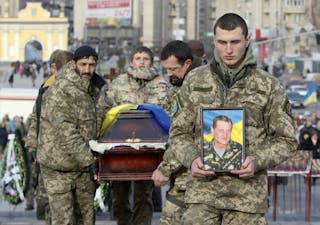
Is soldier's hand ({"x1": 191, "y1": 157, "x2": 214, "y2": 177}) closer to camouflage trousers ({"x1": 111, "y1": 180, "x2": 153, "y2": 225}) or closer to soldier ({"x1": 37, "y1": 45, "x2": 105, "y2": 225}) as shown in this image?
soldier ({"x1": 37, "y1": 45, "x2": 105, "y2": 225})

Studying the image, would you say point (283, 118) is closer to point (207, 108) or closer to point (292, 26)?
point (207, 108)

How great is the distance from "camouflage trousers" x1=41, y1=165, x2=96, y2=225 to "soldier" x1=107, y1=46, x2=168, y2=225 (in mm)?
1027

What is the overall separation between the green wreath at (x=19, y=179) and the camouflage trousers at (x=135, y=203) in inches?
146

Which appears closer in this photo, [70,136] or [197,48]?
[70,136]

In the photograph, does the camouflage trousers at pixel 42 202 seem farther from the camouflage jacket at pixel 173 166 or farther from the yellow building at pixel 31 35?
the yellow building at pixel 31 35

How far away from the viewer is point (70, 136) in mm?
9430

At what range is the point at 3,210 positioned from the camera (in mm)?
15266

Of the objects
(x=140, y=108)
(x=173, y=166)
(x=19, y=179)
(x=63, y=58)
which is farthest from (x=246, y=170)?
(x=19, y=179)

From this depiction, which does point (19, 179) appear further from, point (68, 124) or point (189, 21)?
point (189, 21)

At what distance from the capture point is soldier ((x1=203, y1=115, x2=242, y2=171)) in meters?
7.05

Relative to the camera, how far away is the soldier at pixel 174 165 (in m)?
8.59

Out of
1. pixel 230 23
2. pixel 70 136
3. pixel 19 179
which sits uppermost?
pixel 230 23

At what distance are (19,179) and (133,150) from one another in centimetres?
537

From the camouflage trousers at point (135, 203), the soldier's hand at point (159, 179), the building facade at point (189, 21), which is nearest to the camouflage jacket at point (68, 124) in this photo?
the soldier's hand at point (159, 179)
